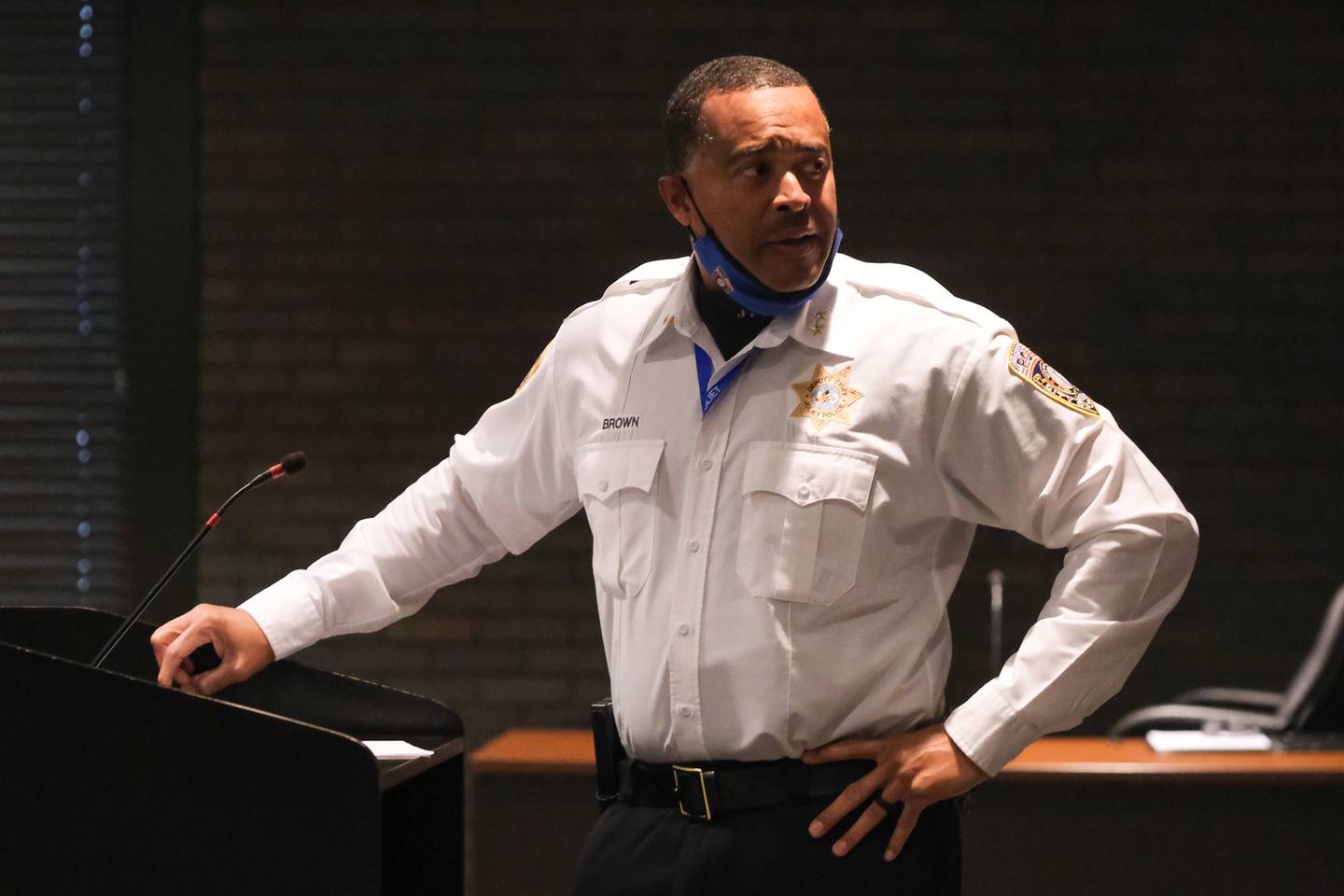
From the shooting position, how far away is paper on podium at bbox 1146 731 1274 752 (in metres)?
3.37

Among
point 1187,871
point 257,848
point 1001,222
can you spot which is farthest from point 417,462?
point 257,848

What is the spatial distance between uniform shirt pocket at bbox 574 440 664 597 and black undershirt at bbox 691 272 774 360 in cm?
15

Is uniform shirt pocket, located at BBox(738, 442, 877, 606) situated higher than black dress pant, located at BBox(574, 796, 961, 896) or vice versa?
uniform shirt pocket, located at BBox(738, 442, 877, 606)

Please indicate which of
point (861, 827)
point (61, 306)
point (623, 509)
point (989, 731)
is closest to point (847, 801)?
point (861, 827)

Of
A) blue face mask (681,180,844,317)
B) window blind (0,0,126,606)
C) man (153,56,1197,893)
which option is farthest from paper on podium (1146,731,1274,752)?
window blind (0,0,126,606)

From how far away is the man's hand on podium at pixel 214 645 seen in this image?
66.7 inches

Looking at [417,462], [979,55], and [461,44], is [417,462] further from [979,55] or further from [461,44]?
[979,55]

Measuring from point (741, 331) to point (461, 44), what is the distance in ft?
10.0

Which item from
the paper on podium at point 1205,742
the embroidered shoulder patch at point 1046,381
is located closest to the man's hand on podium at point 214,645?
the embroidered shoulder patch at point 1046,381

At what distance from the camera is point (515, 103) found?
4.59 meters

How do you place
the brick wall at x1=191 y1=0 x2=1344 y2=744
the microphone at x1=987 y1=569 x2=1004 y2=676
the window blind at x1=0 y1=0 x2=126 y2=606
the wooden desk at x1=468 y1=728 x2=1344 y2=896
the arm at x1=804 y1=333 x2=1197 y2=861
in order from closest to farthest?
1. the arm at x1=804 y1=333 x2=1197 y2=861
2. the wooden desk at x1=468 y1=728 x2=1344 y2=896
3. the microphone at x1=987 y1=569 x2=1004 y2=676
4. the brick wall at x1=191 y1=0 x2=1344 y2=744
5. the window blind at x1=0 y1=0 x2=126 y2=606

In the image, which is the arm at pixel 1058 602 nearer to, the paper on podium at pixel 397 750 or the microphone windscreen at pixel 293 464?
the paper on podium at pixel 397 750

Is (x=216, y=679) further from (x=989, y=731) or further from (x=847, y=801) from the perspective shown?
(x=989, y=731)

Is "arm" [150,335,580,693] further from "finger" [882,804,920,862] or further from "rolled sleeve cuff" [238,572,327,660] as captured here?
"finger" [882,804,920,862]
